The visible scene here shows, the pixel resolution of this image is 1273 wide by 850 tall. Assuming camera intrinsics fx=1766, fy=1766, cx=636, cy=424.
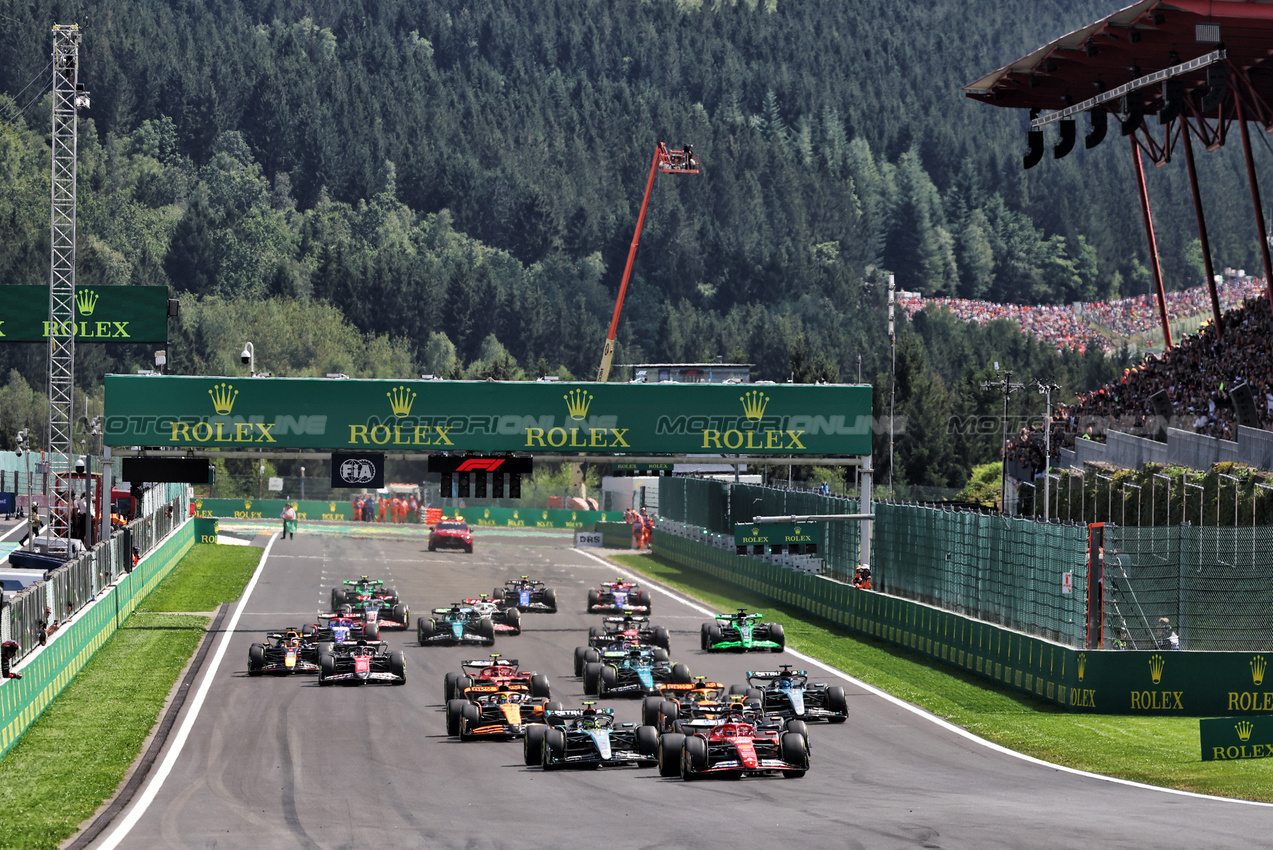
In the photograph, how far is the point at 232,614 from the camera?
4522 centimetres

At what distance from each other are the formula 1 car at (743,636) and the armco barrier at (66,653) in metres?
12.3

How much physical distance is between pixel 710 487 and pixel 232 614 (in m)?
23.5

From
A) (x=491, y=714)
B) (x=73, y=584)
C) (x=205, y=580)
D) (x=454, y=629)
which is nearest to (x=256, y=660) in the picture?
(x=73, y=584)

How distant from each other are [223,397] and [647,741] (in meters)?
22.8

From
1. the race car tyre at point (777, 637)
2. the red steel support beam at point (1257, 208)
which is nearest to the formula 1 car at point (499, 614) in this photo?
the race car tyre at point (777, 637)

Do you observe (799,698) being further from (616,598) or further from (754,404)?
(616,598)

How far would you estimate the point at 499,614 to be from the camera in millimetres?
40281

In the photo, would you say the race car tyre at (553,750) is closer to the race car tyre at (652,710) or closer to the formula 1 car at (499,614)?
the race car tyre at (652,710)

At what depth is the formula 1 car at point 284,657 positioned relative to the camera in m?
32.3

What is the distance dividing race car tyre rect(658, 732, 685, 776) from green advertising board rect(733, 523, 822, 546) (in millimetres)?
20090

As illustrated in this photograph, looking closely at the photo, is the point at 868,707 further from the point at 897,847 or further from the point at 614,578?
the point at 614,578

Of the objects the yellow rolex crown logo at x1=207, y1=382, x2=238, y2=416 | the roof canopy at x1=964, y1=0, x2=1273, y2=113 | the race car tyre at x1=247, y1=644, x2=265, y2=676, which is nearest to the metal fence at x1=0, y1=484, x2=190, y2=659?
the race car tyre at x1=247, y1=644, x2=265, y2=676

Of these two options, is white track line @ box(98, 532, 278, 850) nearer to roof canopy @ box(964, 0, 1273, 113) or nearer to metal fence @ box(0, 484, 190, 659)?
metal fence @ box(0, 484, 190, 659)

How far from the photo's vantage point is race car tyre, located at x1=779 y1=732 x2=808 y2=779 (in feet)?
71.1
